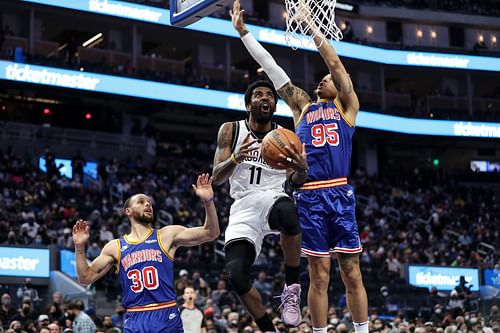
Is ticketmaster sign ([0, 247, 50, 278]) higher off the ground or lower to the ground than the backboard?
lower

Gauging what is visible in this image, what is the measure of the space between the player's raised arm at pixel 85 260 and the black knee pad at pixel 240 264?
1.22 meters

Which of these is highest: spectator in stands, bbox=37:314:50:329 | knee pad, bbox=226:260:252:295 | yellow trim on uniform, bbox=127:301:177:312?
knee pad, bbox=226:260:252:295

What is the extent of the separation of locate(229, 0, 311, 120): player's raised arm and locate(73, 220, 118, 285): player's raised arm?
232 centimetres

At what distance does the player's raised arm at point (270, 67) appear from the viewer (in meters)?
8.62

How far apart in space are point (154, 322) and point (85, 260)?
2.92ft

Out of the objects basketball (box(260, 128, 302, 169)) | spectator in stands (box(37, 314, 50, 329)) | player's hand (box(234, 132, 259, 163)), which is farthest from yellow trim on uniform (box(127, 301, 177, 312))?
spectator in stands (box(37, 314, 50, 329))

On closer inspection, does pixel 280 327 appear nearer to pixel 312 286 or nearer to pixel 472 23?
pixel 312 286

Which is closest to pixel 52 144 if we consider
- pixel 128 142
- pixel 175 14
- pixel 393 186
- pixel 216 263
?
pixel 128 142

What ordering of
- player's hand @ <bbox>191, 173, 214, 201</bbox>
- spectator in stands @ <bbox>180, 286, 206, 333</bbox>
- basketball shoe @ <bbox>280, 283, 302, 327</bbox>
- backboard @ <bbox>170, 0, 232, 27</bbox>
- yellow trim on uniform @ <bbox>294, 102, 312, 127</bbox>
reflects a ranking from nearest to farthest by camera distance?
basketball shoe @ <bbox>280, 283, 302, 327</bbox> < player's hand @ <bbox>191, 173, 214, 201</bbox> < yellow trim on uniform @ <bbox>294, 102, 312, 127</bbox> < backboard @ <bbox>170, 0, 232, 27</bbox> < spectator in stands @ <bbox>180, 286, 206, 333</bbox>

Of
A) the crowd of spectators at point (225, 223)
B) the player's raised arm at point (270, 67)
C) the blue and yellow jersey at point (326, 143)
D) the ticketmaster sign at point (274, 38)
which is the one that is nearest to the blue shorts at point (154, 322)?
the blue and yellow jersey at point (326, 143)

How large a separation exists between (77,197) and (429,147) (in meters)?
23.1

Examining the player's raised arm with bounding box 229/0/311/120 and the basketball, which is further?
the player's raised arm with bounding box 229/0/311/120

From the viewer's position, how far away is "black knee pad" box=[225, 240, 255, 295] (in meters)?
7.99

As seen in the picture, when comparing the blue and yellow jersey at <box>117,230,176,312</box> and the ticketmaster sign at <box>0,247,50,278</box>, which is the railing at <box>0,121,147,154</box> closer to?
the ticketmaster sign at <box>0,247,50,278</box>
